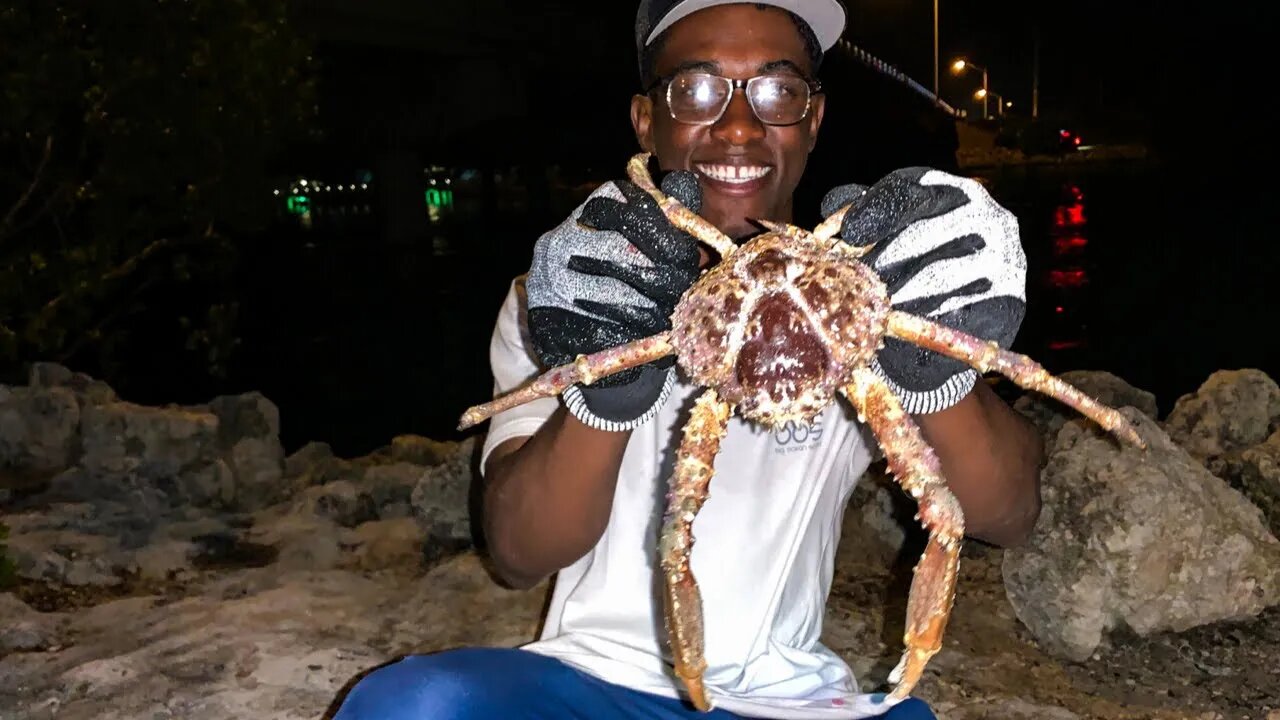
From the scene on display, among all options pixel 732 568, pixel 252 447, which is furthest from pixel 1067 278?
pixel 732 568

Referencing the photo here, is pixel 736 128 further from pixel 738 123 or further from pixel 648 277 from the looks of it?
pixel 648 277

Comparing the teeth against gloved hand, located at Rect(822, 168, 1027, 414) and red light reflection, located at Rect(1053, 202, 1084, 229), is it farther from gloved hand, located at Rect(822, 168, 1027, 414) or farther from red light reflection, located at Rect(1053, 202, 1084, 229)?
red light reflection, located at Rect(1053, 202, 1084, 229)

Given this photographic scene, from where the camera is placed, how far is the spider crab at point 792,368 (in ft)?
6.80

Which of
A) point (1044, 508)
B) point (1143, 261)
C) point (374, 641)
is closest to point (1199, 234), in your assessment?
point (1143, 261)

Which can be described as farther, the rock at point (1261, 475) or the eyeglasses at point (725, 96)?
the rock at point (1261, 475)

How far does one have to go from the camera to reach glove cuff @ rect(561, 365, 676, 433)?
2.26 m

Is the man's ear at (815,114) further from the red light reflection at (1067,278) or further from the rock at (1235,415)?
the red light reflection at (1067,278)

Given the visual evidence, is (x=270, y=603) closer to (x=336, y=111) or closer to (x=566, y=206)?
(x=336, y=111)

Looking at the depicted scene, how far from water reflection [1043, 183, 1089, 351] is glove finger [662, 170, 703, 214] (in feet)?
41.8

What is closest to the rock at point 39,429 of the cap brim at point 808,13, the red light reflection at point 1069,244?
the cap brim at point 808,13

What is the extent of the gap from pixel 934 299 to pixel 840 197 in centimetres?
41

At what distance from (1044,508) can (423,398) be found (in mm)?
9863

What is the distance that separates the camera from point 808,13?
2746 mm

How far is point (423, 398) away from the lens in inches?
507
